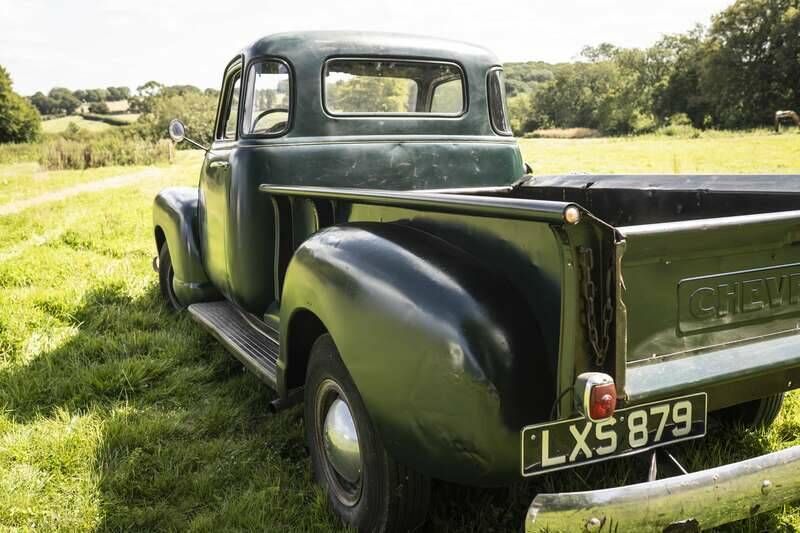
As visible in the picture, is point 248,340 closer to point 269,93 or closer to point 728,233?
point 269,93

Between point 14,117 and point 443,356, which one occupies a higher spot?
point 14,117

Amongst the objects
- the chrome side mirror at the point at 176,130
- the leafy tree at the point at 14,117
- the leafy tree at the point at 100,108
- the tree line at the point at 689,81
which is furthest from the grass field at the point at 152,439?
the leafy tree at the point at 100,108

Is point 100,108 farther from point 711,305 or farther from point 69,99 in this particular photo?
point 711,305

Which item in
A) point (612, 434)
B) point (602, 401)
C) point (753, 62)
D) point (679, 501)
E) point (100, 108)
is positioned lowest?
point (679, 501)

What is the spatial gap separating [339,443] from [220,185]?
1.93m

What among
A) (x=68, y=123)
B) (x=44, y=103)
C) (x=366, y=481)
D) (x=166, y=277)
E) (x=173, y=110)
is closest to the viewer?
(x=366, y=481)

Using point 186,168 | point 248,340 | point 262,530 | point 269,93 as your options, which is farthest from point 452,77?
point 186,168

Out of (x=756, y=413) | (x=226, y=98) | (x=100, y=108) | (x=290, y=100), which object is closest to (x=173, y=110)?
(x=226, y=98)

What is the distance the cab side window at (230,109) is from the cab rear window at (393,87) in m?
0.61

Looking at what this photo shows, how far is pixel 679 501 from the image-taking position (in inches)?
61.8

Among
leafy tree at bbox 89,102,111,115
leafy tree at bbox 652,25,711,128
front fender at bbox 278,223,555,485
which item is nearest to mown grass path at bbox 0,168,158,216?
front fender at bbox 278,223,555,485

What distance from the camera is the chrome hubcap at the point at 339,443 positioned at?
7.15ft

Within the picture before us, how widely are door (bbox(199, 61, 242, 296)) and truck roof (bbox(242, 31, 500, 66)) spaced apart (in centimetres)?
38

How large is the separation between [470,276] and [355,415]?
62 cm
